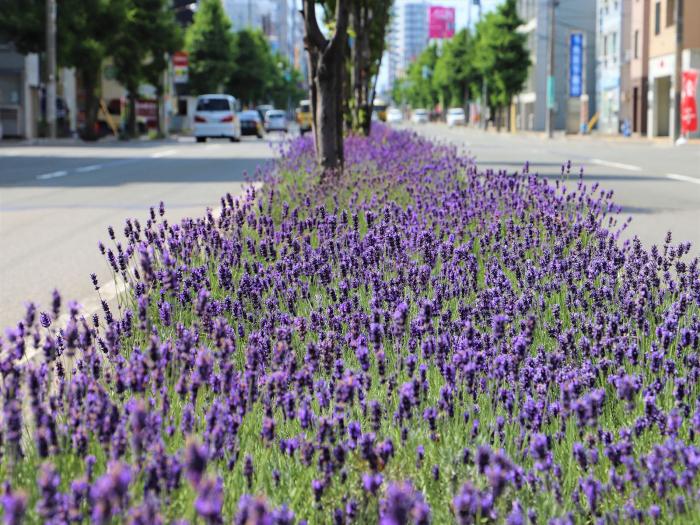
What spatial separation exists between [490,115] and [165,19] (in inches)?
2411

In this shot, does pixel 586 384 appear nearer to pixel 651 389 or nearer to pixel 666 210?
pixel 651 389

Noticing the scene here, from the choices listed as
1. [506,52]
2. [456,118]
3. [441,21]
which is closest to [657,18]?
[506,52]

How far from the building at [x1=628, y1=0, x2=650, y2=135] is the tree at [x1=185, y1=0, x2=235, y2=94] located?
31693mm

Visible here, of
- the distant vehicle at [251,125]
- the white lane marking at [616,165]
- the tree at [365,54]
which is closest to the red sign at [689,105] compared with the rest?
the tree at [365,54]

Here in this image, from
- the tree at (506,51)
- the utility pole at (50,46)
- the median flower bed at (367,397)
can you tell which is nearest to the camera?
the median flower bed at (367,397)

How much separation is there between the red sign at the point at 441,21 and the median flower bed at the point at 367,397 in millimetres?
163210

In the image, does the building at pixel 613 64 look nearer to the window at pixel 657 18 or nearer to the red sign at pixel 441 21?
the window at pixel 657 18

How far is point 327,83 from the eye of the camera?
53.7 feet

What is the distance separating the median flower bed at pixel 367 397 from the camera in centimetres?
283

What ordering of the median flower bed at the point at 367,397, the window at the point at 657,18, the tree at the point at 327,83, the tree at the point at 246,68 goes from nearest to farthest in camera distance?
the median flower bed at the point at 367,397 < the tree at the point at 327,83 < the window at the point at 657,18 < the tree at the point at 246,68

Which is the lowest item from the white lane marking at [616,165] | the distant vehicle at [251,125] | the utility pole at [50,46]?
the white lane marking at [616,165]

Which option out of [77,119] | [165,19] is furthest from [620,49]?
[77,119]

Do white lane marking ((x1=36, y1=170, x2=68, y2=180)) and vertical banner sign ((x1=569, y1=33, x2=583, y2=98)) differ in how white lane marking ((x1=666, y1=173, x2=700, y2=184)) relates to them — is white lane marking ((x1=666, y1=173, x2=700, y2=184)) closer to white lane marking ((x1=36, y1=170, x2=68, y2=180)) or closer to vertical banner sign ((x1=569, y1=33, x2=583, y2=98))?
white lane marking ((x1=36, y1=170, x2=68, y2=180))

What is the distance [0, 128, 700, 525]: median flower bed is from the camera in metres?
2.83
